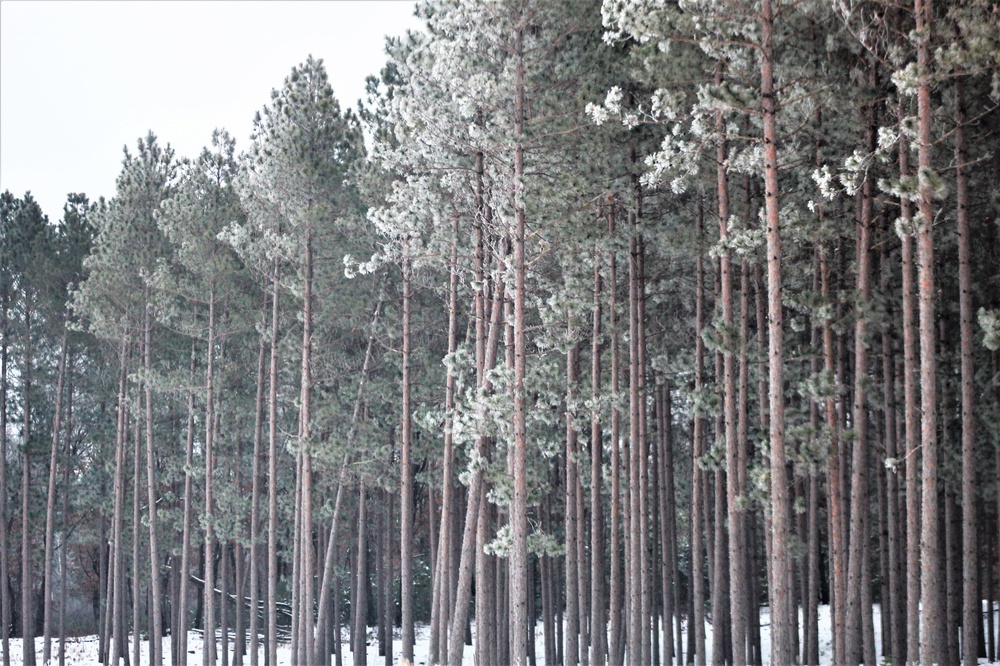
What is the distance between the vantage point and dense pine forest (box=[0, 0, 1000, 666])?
1108 centimetres

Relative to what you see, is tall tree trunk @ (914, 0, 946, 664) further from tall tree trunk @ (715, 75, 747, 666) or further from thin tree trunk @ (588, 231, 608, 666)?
thin tree trunk @ (588, 231, 608, 666)

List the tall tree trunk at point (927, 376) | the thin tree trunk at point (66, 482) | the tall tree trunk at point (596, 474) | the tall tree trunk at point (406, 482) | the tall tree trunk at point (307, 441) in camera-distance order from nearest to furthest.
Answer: the tall tree trunk at point (927, 376), the tall tree trunk at point (596, 474), the tall tree trunk at point (406, 482), the tall tree trunk at point (307, 441), the thin tree trunk at point (66, 482)

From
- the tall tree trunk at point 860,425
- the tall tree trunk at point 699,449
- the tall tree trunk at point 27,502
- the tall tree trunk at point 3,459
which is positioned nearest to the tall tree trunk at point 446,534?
the tall tree trunk at point 699,449

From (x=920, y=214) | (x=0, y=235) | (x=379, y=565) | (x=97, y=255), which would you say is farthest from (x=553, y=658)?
(x=0, y=235)

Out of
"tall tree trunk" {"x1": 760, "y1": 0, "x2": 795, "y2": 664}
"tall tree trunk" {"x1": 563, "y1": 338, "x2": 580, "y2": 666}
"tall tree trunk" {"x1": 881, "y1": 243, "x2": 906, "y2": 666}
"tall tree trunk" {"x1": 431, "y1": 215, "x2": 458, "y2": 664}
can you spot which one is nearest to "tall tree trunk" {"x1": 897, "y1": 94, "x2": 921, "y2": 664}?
"tall tree trunk" {"x1": 760, "y1": 0, "x2": 795, "y2": 664}

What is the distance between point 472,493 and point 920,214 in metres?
7.74

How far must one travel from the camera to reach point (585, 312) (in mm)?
16938

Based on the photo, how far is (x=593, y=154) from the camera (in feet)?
45.3

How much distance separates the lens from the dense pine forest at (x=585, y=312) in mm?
11078

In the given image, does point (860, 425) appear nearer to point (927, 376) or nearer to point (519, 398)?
point (927, 376)

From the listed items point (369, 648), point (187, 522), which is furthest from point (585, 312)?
point (369, 648)

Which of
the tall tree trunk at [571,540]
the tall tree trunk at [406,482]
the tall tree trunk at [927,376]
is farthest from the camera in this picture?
the tall tree trunk at [406,482]

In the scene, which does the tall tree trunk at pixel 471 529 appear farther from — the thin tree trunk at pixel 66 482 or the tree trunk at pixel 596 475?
the thin tree trunk at pixel 66 482

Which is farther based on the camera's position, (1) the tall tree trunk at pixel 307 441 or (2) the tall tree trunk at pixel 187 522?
(2) the tall tree trunk at pixel 187 522
